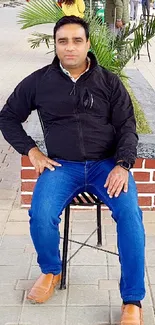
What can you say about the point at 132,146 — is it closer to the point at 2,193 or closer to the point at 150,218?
the point at 150,218

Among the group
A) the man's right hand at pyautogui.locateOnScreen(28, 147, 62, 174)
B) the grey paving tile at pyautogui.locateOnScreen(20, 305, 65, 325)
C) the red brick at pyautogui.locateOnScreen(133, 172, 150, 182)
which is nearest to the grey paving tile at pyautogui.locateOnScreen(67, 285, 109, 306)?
the grey paving tile at pyautogui.locateOnScreen(20, 305, 65, 325)

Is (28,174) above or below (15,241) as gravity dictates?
above

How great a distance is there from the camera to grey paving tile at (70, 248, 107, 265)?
362 centimetres

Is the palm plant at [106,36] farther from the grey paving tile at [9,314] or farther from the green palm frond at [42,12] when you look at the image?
the grey paving tile at [9,314]

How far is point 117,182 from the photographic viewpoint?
9.62 ft

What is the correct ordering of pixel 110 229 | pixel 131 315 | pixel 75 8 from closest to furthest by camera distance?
1. pixel 131 315
2. pixel 110 229
3. pixel 75 8

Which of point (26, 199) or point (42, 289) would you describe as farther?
point (26, 199)

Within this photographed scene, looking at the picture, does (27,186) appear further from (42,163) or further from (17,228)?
(42,163)

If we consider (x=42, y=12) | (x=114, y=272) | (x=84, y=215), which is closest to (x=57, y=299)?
(x=114, y=272)

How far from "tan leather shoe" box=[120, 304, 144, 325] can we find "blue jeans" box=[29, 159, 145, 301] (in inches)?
1.9

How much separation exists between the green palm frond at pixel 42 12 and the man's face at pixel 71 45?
6.57 ft

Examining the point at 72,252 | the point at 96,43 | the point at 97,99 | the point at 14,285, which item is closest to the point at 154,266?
the point at 72,252

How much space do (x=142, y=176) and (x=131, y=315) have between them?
5.22 feet

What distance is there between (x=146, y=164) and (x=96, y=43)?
1189 millimetres
